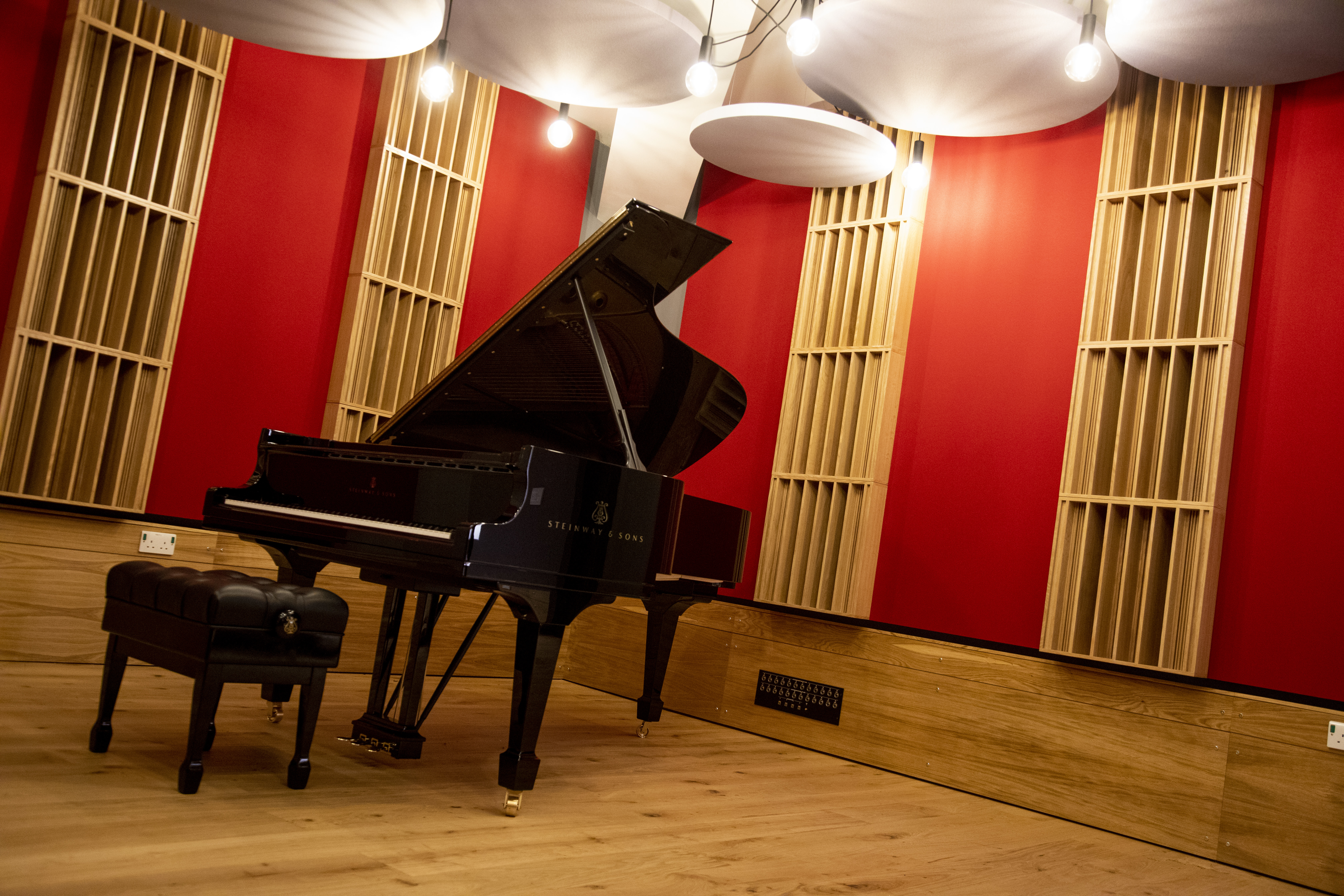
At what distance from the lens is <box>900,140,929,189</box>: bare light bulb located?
15.2 feet

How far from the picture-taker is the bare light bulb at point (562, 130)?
4.77 meters

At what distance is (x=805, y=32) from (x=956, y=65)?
67cm

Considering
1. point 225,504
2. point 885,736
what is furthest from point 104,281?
point 885,736

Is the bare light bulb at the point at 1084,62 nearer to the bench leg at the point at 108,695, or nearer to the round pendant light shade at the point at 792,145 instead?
the round pendant light shade at the point at 792,145

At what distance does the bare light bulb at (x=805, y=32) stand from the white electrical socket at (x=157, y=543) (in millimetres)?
3087

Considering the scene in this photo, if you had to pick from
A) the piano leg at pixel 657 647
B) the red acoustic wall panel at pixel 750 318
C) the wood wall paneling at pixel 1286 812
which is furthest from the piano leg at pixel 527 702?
the red acoustic wall panel at pixel 750 318

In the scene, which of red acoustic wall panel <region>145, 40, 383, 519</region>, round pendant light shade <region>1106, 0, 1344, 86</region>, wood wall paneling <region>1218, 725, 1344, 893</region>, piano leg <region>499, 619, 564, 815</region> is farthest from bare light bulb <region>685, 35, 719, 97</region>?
wood wall paneling <region>1218, 725, 1344, 893</region>

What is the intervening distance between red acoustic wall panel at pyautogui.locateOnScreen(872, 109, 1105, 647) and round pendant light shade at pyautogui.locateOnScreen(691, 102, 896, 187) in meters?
0.50

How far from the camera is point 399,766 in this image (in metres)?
3.06

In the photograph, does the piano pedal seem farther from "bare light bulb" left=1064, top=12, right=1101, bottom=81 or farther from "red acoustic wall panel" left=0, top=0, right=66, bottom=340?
Result: "bare light bulb" left=1064, top=12, right=1101, bottom=81

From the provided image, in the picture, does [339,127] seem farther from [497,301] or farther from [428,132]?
[497,301]

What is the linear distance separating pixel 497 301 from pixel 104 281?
2.02 metres

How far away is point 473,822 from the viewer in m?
→ 2.59

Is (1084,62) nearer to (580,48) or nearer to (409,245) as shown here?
(580,48)
